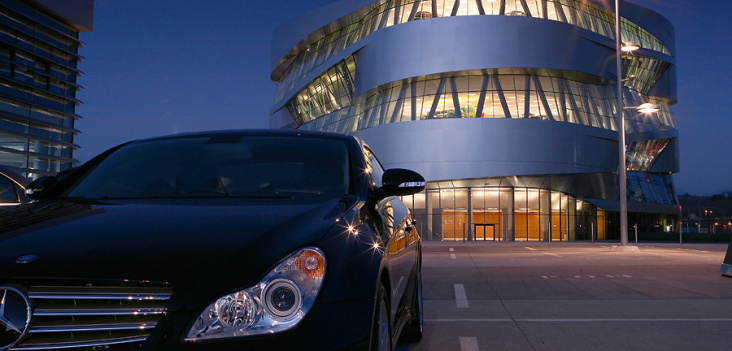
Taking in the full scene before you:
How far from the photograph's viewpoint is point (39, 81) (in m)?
26.3

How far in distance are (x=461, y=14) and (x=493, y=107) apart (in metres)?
6.63

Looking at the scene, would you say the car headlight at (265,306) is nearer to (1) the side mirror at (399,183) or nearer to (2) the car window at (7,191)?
(1) the side mirror at (399,183)

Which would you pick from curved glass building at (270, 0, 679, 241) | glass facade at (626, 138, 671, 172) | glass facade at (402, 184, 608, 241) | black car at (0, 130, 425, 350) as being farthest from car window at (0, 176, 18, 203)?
glass facade at (626, 138, 671, 172)

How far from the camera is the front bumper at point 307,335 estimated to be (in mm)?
2258

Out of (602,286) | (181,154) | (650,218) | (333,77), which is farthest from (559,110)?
(181,154)

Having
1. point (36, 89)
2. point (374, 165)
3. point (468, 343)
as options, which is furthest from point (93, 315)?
point (36, 89)

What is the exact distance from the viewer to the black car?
7.53ft

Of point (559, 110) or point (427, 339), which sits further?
point (559, 110)

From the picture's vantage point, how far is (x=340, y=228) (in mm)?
2920

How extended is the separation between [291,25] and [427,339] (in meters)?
57.3

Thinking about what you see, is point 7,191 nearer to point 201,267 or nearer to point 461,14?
point 201,267

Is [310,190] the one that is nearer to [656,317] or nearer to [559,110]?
[656,317]

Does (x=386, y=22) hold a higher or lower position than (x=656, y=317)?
higher

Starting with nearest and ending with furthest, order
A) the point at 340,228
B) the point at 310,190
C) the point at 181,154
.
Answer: the point at 340,228
the point at 310,190
the point at 181,154
